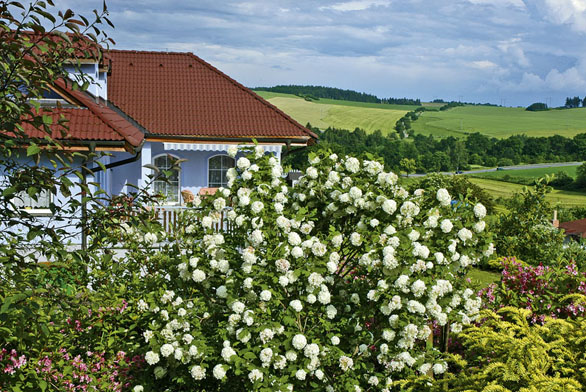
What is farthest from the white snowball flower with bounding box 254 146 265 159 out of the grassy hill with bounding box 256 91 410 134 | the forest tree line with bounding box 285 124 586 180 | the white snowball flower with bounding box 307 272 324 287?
the grassy hill with bounding box 256 91 410 134

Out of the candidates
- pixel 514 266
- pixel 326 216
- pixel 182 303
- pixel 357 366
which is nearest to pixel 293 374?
pixel 357 366

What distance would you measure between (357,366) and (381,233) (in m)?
1.32

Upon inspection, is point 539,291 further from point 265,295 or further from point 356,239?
point 265,295

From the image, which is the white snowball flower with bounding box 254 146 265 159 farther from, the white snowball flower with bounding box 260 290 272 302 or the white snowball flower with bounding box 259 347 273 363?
the white snowball flower with bounding box 259 347 273 363

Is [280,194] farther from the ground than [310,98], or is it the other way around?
[310,98]

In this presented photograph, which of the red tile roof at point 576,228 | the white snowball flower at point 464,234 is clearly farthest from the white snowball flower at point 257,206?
the red tile roof at point 576,228

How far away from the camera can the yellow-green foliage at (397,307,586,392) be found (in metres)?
Result: 4.16

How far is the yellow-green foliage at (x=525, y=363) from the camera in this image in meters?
4.16

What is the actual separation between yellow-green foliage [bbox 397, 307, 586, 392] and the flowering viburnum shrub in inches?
16.2

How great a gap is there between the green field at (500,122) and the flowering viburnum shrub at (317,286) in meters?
133

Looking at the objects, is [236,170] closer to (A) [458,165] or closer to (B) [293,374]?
(B) [293,374]

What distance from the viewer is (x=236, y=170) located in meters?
6.02

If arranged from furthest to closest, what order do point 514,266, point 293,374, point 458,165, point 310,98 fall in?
1. point 310,98
2. point 458,165
3. point 514,266
4. point 293,374

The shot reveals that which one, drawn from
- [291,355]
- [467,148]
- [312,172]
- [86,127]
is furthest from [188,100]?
[467,148]
